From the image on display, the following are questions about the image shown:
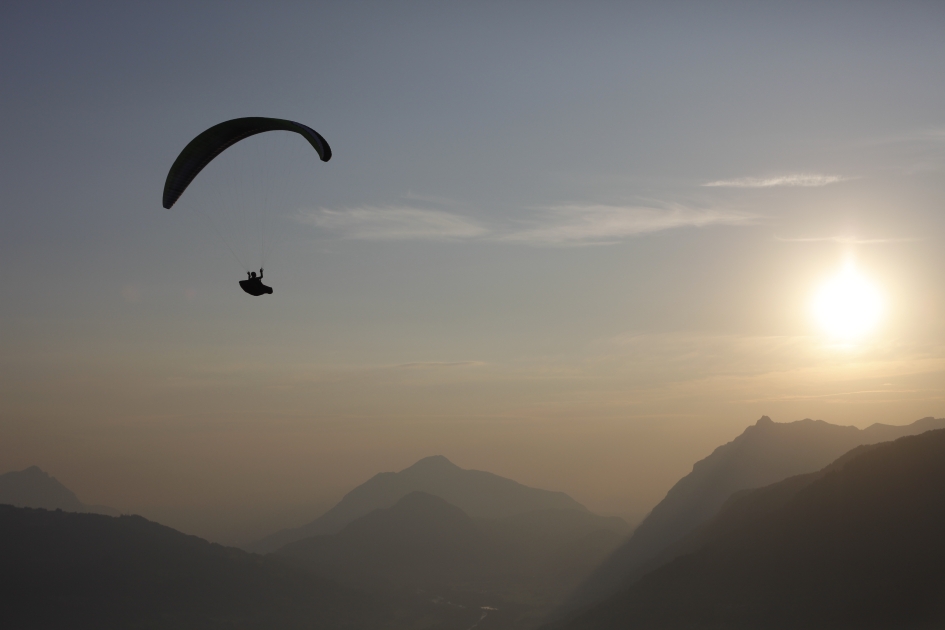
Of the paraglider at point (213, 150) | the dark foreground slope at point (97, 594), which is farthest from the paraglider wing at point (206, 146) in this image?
the dark foreground slope at point (97, 594)

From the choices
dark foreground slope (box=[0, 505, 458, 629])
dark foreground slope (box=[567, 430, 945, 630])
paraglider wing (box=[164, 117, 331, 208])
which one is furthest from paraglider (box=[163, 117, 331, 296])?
dark foreground slope (box=[0, 505, 458, 629])

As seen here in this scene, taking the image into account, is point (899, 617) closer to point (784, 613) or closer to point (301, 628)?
point (784, 613)

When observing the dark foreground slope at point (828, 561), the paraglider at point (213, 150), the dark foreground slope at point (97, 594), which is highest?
the paraglider at point (213, 150)

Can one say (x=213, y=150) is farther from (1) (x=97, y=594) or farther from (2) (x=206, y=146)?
(1) (x=97, y=594)

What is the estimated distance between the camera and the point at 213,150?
54875mm

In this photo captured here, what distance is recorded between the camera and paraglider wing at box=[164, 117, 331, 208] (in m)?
53.6

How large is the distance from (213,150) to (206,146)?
73cm

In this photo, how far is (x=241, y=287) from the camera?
173 ft

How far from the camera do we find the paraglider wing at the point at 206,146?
53625 mm

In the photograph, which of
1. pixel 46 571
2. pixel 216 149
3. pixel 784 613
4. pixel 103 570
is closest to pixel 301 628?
pixel 103 570

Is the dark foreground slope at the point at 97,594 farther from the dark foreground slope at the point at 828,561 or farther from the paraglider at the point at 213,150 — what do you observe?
the paraglider at the point at 213,150

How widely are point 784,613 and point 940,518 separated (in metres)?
30.8

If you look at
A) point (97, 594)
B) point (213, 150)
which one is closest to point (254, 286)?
point (213, 150)

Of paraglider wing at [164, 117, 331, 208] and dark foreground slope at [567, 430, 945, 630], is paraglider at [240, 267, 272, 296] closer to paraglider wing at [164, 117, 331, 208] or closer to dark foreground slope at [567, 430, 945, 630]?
paraglider wing at [164, 117, 331, 208]
